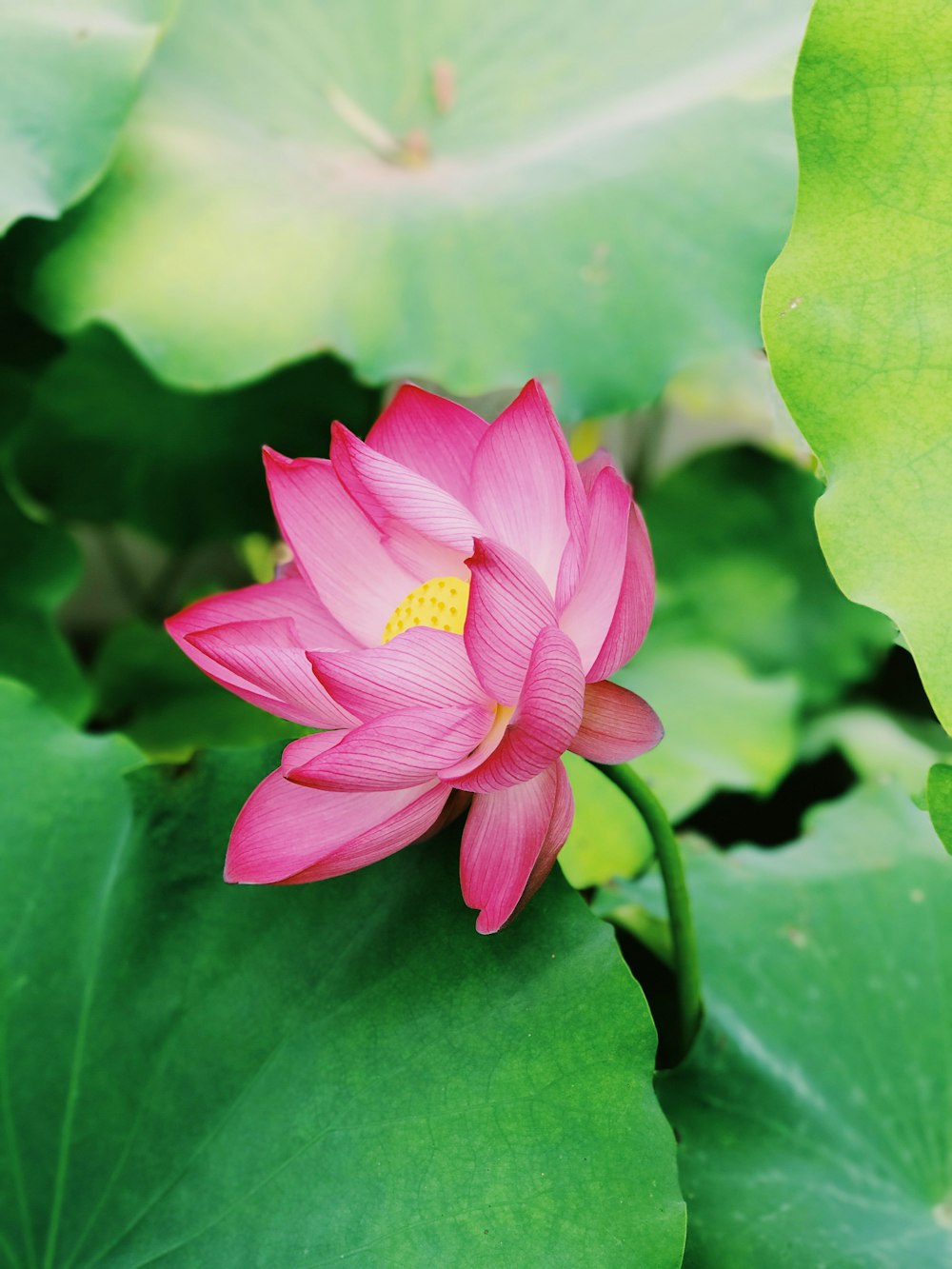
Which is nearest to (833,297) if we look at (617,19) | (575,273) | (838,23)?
(838,23)

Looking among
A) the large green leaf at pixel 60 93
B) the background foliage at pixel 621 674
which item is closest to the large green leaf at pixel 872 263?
the background foliage at pixel 621 674

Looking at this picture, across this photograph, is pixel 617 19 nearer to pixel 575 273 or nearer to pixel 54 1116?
pixel 575 273

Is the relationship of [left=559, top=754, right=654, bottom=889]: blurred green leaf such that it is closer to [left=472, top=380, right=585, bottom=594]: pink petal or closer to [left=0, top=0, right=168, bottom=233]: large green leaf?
[left=472, top=380, right=585, bottom=594]: pink petal

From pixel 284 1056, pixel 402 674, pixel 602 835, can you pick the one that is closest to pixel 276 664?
pixel 402 674

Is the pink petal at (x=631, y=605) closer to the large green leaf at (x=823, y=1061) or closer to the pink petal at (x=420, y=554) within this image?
the pink petal at (x=420, y=554)

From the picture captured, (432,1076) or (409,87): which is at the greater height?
(409,87)
